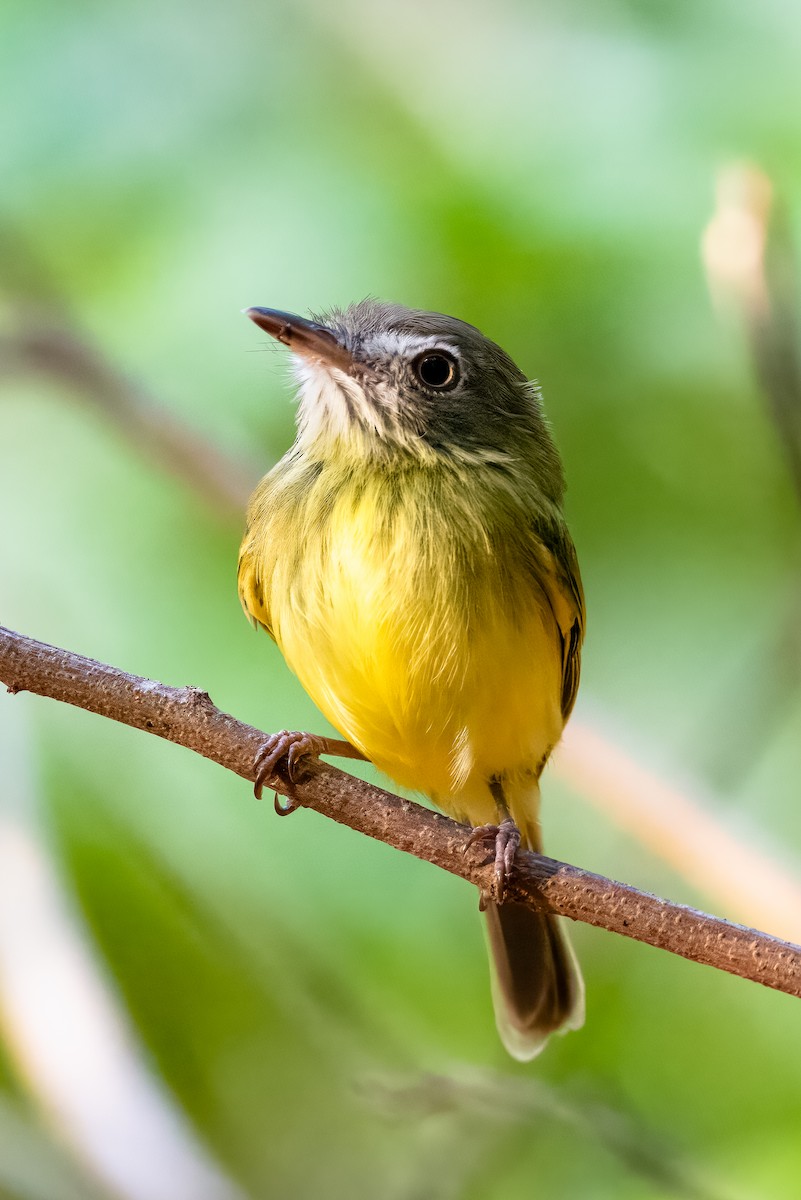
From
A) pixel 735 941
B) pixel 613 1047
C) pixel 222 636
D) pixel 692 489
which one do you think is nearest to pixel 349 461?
pixel 735 941

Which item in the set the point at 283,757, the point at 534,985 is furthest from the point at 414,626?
the point at 534,985

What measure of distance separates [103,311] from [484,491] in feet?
5.83

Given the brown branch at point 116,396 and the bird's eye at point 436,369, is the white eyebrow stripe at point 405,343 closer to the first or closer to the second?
the bird's eye at point 436,369

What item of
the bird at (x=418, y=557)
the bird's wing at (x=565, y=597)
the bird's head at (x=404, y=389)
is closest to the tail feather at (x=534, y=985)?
the bird at (x=418, y=557)

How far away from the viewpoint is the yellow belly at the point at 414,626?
1.92m

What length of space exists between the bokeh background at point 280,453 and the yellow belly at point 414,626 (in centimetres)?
98

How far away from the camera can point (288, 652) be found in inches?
80.5

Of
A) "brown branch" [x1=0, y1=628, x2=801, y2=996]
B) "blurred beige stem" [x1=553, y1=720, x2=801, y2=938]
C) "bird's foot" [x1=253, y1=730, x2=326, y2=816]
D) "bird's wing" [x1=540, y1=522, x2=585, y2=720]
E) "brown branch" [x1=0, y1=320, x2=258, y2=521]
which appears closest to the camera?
"brown branch" [x1=0, y1=628, x2=801, y2=996]

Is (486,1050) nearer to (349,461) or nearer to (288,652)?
(288,652)

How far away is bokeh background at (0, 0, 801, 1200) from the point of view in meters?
2.93

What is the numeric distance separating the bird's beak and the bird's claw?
2.14 feet

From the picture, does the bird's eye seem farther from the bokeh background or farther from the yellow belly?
the bokeh background

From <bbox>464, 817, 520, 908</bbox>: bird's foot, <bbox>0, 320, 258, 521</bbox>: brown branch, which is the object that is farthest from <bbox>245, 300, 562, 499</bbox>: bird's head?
<bbox>0, 320, 258, 521</bbox>: brown branch

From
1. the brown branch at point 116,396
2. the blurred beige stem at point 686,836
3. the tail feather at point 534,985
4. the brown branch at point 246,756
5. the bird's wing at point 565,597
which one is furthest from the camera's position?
the brown branch at point 116,396
